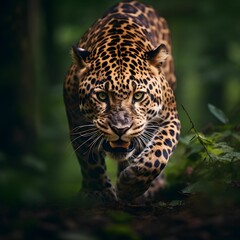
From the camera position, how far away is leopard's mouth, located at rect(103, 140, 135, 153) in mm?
8016

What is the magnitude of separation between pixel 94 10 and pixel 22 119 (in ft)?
30.3

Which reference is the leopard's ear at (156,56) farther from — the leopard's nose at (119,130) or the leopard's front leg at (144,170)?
the leopard's nose at (119,130)

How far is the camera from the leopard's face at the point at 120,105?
7972mm

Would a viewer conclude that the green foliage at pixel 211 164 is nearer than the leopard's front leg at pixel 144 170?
Yes

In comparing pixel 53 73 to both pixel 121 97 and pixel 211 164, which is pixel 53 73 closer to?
pixel 121 97

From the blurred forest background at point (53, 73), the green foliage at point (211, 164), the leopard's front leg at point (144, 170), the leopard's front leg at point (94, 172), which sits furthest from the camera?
the blurred forest background at point (53, 73)

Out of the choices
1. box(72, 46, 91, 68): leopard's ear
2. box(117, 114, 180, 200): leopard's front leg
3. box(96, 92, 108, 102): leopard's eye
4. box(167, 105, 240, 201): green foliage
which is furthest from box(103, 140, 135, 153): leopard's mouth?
box(72, 46, 91, 68): leopard's ear

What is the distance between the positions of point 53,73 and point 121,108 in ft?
43.9

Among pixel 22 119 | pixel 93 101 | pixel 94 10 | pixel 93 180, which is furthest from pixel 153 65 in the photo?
pixel 94 10

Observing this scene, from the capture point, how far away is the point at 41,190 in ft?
32.0

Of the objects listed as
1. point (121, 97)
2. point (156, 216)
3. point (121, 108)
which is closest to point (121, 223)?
point (156, 216)

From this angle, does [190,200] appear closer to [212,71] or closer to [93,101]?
[93,101]

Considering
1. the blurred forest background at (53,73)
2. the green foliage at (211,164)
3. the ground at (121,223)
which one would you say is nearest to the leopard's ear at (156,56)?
the green foliage at (211,164)

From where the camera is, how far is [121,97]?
26.6 ft
